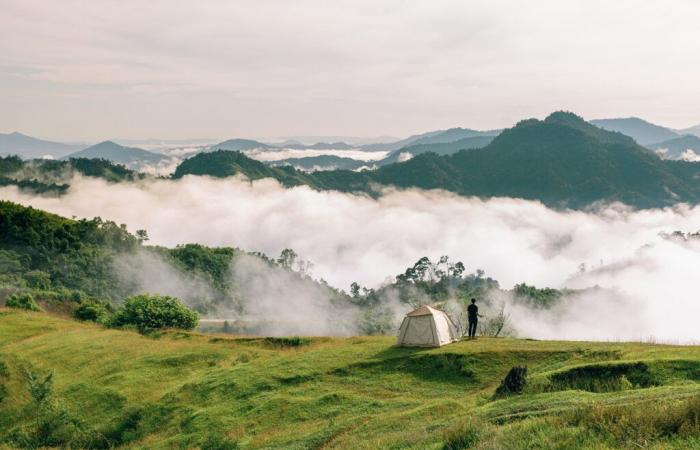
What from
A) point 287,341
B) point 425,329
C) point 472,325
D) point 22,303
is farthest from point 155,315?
point 472,325

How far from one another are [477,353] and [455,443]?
1935 centimetres

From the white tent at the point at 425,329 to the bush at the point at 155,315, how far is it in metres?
37.8

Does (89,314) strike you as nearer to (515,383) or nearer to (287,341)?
(287,341)

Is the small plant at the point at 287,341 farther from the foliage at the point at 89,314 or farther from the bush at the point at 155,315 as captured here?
the foliage at the point at 89,314

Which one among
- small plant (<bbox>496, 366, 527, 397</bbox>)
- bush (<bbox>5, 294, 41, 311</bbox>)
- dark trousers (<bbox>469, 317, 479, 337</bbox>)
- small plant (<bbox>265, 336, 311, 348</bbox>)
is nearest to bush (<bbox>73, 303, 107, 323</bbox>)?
bush (<bbox>5, 294, 41, 311</bbox>)

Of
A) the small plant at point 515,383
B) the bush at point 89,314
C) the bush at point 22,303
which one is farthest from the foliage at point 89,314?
the small plant at point 515,383

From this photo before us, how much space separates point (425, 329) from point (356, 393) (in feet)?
28.7

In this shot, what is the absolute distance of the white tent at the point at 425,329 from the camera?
41.3 m

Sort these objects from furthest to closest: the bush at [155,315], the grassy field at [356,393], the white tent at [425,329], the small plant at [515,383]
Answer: the bush at [155,315], the white tent at [425,329], the small plant at [515,383], the grassy field at [356,393]

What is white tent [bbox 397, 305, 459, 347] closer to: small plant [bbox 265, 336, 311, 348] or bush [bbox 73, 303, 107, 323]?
small plant [bbox 265, 336, 311, 348]

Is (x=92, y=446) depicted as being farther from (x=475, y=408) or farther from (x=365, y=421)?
(x=475, y=408)

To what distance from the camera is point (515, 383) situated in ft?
92.2

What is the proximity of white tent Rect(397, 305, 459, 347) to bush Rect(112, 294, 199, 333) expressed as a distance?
37805 millimetres

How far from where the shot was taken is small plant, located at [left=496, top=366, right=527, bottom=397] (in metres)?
28.0
